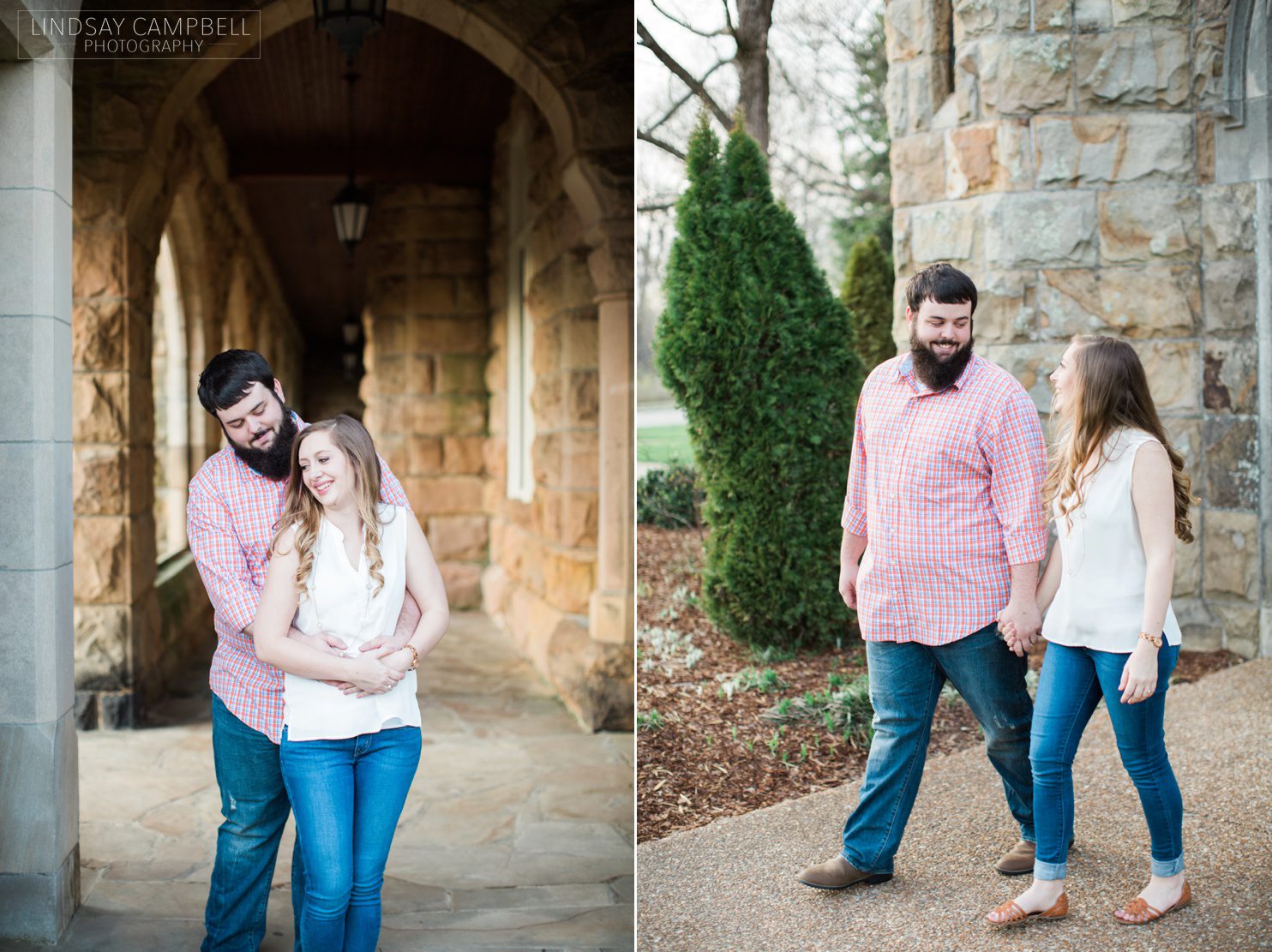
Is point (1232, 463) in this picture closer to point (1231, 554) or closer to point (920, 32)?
point (1231, 554)

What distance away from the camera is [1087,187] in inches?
120

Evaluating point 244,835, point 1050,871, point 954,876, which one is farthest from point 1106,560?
point 244,835

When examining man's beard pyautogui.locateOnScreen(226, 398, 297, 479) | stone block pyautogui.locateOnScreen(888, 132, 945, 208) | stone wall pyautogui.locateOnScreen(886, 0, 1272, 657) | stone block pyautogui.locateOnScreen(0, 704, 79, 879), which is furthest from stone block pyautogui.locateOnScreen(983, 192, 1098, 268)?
stone block pyautogui.locateOnScreen(0, 704, 79, 879)

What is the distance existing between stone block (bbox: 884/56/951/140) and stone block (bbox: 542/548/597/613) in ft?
11.1

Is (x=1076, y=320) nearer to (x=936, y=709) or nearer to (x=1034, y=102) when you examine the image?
(x=1034, y=102)

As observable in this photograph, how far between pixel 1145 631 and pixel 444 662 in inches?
219

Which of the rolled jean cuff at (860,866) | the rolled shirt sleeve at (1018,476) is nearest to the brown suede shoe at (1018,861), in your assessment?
the rolled jean cuff at (860,866)

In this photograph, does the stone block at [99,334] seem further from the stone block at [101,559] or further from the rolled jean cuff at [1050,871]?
the rolled jean cuff at [1050,871]

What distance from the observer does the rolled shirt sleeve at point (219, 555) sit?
2.58 m

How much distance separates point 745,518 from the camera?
3.11 metres

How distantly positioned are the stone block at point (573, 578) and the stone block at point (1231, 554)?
3.35 meters

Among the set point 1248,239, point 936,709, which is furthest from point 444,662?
point 1248,239

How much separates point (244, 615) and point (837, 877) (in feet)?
4.76

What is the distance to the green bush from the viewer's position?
10.0 feet
